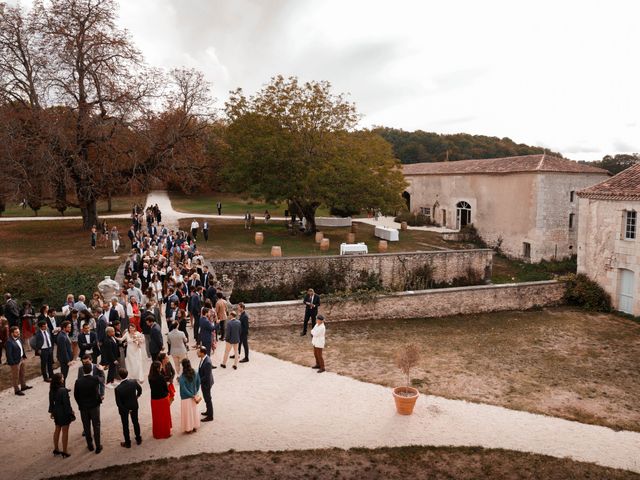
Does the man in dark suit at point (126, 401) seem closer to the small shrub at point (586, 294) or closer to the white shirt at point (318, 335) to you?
the white shirt at point (318, 335)

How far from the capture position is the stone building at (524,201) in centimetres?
3095

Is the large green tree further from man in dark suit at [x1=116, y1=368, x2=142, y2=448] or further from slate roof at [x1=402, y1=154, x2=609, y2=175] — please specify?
man in dark suit at [x1=116, y1=368, x2=142, y2=448]

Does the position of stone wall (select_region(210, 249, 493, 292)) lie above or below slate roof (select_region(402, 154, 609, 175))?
below

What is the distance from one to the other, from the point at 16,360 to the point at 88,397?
3031 mm

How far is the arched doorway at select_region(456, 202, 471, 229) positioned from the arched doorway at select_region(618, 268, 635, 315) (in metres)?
16.4

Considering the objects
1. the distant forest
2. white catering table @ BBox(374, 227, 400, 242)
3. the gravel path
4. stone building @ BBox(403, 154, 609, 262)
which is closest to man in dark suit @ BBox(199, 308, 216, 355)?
the gravel path

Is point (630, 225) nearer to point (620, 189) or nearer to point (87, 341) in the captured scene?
point (620, 189)

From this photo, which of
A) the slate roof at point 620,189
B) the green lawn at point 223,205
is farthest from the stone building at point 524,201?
the green lawn at point 223,205

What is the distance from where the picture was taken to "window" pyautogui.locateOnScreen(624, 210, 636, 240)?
20922 millimetres

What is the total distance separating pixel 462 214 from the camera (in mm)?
38219

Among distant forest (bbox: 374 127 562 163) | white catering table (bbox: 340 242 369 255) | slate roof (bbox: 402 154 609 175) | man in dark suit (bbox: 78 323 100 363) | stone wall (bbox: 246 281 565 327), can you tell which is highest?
distant forest (bbox: 374 127 562 163)

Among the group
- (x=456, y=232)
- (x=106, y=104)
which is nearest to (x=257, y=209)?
(x=456, y=232)

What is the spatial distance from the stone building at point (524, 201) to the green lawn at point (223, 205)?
51.8 ft

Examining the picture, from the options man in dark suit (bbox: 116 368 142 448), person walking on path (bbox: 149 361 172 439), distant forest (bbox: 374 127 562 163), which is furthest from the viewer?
distant forest (bbox: 374 127 562 163)
